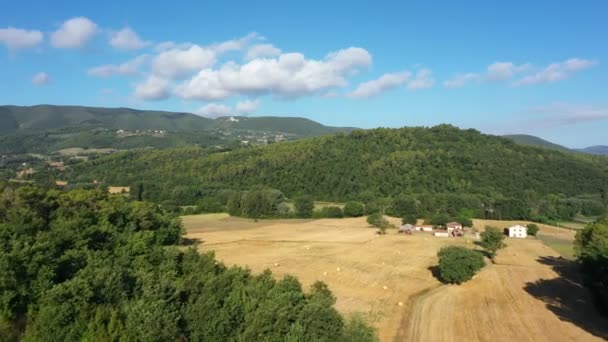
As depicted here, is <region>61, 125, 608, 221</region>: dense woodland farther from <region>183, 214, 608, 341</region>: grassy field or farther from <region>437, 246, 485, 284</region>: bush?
<region>437, 246, 485, 284</region>: bush

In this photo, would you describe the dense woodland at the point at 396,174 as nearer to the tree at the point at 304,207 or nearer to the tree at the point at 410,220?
the tree at the point at 410,220

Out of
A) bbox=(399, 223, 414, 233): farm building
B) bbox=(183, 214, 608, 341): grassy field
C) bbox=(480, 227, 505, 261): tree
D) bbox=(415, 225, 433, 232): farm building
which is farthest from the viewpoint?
bbox=(415, 225, 433, 232): farm building

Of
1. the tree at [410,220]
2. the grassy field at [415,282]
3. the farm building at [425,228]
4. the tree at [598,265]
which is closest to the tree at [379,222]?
the grassy field at [415,282]

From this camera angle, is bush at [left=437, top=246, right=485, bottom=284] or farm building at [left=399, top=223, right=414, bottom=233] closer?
bush at [left=437, top=246, right=485, bottom=284]

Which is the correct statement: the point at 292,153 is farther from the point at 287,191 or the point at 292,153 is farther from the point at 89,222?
the point at 89,222

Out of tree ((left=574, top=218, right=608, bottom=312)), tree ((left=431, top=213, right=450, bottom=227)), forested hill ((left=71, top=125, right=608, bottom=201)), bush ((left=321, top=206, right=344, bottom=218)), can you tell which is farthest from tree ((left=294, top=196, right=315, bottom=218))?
tree ((left=574, top=218, right=608, bottom=312))

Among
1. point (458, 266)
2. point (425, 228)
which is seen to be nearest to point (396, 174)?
point (425, 228)
